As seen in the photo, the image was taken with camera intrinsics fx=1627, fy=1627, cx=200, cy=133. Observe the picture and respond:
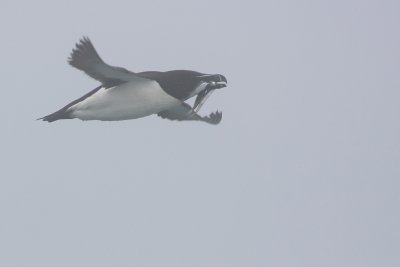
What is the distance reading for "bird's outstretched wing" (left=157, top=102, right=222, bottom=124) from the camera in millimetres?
37469

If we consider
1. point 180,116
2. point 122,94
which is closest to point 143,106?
point 122,94

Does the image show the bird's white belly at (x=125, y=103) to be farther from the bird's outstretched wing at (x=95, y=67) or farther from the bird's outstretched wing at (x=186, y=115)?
the bird's outstretched wing at (x=186, y=115)

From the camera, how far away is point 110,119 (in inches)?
1355

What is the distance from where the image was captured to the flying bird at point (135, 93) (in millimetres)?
34125

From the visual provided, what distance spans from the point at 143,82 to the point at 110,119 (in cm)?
105

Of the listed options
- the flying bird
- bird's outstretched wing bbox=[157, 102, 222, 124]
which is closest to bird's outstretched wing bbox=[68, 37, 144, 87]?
the flying bird

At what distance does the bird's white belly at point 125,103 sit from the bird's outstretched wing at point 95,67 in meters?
0.25

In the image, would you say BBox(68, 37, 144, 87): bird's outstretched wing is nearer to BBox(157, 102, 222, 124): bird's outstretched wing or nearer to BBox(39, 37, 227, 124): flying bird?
BBox(39, 37, 227, 124): flying bird

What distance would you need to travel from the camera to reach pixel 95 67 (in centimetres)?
3325

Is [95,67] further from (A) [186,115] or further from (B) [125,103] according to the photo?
(A) [186,115]

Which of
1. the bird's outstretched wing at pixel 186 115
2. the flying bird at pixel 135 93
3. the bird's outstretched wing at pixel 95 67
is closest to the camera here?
the bird's outstretched wing at pixel 95 67

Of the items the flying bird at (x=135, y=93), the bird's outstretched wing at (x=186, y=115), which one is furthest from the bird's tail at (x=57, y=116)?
the bird's outstretched wing at (x=186, y=115)

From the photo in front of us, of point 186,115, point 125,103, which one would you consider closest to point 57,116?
point 125,103

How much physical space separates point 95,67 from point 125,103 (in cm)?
127
